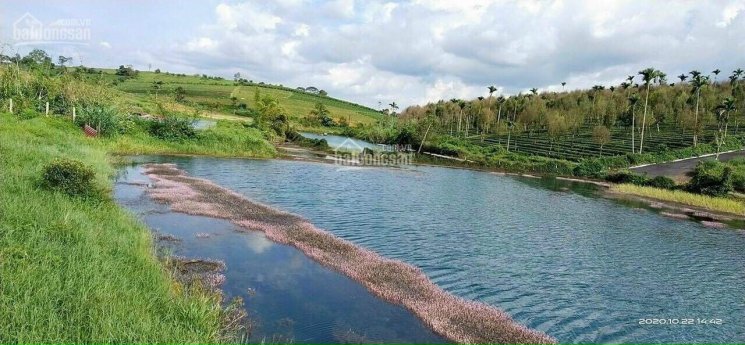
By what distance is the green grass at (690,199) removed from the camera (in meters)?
50.7

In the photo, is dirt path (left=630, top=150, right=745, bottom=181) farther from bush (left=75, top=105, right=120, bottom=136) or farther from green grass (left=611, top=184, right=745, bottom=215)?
bush (left=75, top=105, right=120, bottom=136)

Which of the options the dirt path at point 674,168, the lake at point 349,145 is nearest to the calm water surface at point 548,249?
the dirt path at point 674,168

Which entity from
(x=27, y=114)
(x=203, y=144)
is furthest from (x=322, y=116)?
(x=27, y=114)

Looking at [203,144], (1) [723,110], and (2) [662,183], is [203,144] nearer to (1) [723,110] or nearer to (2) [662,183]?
(2) [662,183]

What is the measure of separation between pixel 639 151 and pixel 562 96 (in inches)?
3374

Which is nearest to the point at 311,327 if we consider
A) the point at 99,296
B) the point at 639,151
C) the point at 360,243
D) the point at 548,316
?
the point at 99,296

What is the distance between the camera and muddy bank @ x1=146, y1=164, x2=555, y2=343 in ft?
48.2

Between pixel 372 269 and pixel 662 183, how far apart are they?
62.6 m

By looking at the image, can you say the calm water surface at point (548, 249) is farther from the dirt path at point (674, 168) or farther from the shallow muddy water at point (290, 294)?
the dirt path at point (674, 168)

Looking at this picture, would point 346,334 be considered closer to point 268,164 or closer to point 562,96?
point 268,164

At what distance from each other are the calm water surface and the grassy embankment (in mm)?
10781

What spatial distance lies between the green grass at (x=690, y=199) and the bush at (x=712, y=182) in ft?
15.8

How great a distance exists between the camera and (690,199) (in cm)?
5503

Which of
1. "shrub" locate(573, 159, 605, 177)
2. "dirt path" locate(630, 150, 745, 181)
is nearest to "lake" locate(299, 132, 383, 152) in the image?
"shrub" locate(573, 159, 605, 177)
